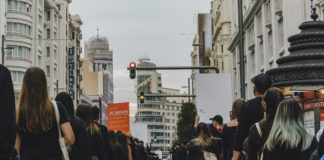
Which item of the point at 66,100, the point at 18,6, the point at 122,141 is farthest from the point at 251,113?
the point at 18,6

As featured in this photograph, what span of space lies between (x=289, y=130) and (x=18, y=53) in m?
57.6

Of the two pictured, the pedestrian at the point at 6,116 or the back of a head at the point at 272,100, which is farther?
the back of a head at the point at 272,100

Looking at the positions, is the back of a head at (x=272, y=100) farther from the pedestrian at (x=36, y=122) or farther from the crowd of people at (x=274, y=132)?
the pedestrian at (x=36, y=122)

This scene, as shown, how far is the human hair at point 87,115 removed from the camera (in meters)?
8.08

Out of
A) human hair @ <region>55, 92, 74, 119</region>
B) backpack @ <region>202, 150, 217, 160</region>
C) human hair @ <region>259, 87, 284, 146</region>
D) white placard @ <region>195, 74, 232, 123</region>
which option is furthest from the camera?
white placard @ <region>195, 74, 232, 123</region>

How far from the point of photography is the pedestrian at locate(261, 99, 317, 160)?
5086mm

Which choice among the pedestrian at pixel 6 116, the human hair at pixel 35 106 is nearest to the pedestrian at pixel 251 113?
the human hair at pixel 35 106

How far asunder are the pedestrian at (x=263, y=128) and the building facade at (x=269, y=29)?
53.4 feet

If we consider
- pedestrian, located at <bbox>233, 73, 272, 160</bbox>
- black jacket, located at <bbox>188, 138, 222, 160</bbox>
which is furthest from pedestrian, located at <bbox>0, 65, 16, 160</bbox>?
black jacket, located at <bbox>188, 138, 222, 160</bbox>

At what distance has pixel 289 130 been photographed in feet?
16.8

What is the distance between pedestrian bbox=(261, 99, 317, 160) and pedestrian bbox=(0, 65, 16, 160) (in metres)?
2.50

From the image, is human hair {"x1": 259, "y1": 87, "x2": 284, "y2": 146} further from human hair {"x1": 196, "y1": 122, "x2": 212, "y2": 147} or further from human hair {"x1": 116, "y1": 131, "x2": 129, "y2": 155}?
human hair {"x1": 116, "y1": 131, "x2": 129, "y2": 155}

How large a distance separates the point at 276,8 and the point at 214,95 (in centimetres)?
1205

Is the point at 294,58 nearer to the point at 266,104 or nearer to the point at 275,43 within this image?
the point at 266,104
